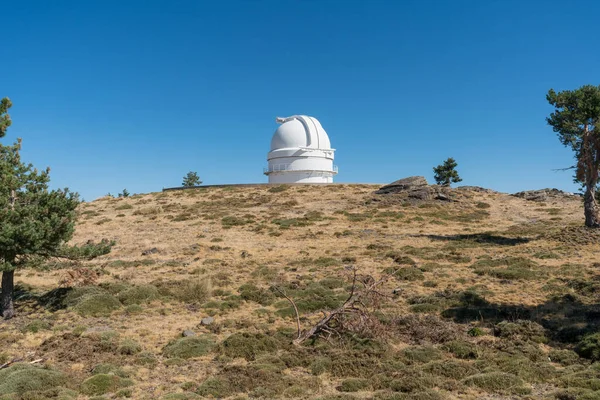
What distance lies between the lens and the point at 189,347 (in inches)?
542

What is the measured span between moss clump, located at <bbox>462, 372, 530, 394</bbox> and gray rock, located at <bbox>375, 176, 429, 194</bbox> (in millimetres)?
41413

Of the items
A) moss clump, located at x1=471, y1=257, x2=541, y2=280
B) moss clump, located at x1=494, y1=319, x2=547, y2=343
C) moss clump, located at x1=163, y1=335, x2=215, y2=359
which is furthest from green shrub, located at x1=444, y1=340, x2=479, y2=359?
moss clump, located at x1=471, y1=257, x2=541, y2=280

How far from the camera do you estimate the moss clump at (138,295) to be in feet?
62.0

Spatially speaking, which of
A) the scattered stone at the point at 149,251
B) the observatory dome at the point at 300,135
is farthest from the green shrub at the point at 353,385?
the observatory dome at the point at 300,135

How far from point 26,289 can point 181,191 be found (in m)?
38.8

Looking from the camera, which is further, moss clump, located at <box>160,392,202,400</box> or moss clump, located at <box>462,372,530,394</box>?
moss clump, located at <box>462,372,530,394</box>

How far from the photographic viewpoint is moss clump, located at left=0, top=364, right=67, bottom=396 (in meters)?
10.5

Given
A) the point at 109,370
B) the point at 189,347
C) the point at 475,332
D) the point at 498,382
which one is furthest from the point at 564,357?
the point at 109,370

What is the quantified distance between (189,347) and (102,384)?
316cm

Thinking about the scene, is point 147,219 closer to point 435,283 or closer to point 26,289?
point 26,289

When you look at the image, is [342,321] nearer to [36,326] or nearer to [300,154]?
[36,326]

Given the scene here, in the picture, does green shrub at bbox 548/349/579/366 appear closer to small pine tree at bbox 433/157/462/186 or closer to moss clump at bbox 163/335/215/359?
moss clump at bbox 163/335/215/359

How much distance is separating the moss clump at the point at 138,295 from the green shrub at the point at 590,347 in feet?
55.3

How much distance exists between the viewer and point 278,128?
69.0m
